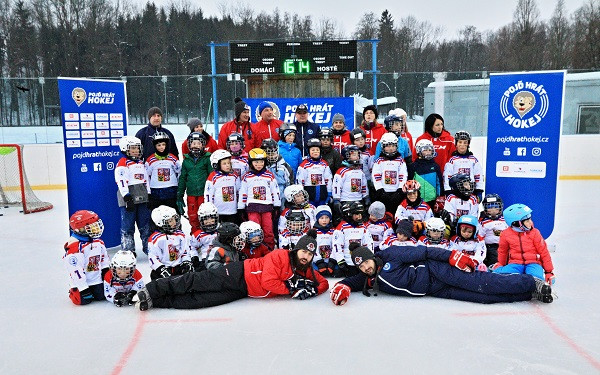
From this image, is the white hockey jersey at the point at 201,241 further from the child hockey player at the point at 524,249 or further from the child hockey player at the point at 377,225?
the child hockey player at the point at 524,249

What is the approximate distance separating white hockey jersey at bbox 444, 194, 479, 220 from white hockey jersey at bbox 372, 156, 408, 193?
1.58 feet

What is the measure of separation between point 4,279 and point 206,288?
6.91ft

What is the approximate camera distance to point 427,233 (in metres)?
3.92

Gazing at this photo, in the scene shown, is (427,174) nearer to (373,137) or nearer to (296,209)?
(373,137)

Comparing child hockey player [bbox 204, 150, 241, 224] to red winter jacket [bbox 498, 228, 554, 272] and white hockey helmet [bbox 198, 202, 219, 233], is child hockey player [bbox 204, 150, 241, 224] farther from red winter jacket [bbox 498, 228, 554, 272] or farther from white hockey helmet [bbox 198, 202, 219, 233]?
red winter jacket [bbox 498, 228, 554, 272]

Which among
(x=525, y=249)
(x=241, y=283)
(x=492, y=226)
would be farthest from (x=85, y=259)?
(x=492, y=226)

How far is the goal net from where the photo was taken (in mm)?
7727

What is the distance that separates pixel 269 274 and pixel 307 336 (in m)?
0.71

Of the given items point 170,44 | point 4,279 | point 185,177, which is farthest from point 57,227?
point 170,44

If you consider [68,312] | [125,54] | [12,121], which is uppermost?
[125,54]

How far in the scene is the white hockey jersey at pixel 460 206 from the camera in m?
4.30

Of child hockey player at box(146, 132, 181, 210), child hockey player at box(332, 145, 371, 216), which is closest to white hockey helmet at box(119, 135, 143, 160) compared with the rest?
child hockey player at box(146, 132, 181, 210)

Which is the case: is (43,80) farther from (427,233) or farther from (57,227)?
(427,233)

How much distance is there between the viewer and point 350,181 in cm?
454
